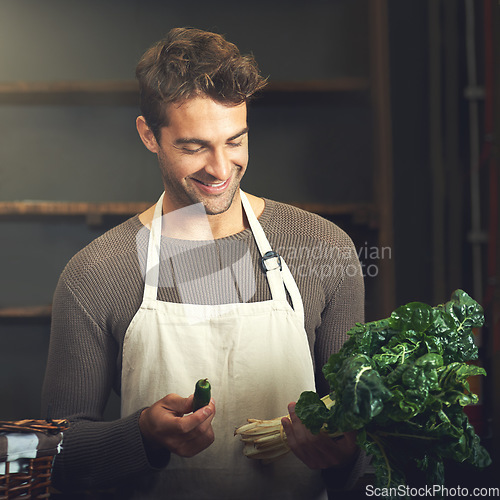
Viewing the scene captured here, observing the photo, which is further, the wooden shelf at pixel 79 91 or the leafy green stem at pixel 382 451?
the wooden shelf at pixel 79 91

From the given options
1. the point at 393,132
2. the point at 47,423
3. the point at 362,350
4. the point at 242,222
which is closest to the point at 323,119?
the point at 393,132

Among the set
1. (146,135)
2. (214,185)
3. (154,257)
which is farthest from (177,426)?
(146,135)

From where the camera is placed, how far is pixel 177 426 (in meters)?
1.00

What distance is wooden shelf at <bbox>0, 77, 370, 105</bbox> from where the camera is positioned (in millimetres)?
1177

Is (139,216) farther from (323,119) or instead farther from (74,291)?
(323,119)

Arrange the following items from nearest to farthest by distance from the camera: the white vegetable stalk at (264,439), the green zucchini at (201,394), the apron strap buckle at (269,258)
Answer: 1. the green zucchini at (201,394)
2. the white vegetable stalk at (264,439)
3. the apron strap buckle at (269,258)

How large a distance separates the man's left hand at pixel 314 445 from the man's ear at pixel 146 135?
0.56m

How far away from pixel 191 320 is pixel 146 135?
1.23ft

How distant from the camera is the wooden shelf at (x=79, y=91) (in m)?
1.18

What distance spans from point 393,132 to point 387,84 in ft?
0.34

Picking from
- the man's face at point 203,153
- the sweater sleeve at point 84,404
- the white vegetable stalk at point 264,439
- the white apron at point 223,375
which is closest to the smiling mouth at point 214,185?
the man's face at point 203,153

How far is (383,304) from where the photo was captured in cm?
123

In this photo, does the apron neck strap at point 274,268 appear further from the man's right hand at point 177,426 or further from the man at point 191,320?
the man's right hand at point 177,426

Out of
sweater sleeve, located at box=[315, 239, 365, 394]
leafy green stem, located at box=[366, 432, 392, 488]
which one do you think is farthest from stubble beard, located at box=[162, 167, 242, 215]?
leafy green stem, located at box=[366, 432, 392, 488]
